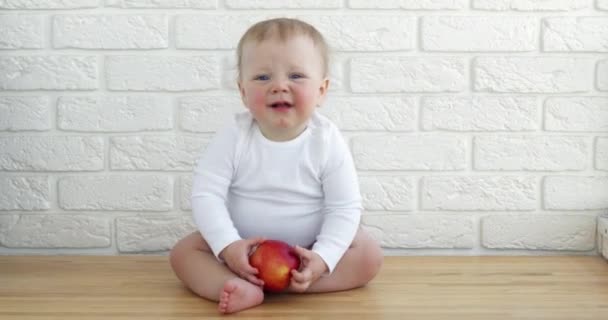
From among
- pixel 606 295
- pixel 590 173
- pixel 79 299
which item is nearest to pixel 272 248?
pixel 79 299

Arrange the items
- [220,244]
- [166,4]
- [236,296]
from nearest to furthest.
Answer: [236,296]
[220,244]
[166,4]

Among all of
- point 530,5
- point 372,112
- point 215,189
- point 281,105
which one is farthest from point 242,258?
point 530,5

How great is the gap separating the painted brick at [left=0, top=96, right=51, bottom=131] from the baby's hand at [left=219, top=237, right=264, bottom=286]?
0.57m

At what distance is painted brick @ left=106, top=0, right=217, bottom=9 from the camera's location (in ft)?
5.86

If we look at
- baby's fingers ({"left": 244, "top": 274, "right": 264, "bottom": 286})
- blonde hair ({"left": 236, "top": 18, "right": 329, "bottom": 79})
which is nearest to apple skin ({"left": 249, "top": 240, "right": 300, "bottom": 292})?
baby's fingers ({"left": 244, "top": 274, "right": 264, "bottom": 286})

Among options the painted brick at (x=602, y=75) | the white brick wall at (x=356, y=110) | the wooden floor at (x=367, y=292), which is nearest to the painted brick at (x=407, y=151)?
the white brick wall at (x=356, y=110)

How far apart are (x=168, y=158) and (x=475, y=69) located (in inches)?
26.9

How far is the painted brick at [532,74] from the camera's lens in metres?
1.81

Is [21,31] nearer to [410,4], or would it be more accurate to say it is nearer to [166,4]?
[166,4]

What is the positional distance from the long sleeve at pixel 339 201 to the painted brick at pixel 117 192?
40 centimetres

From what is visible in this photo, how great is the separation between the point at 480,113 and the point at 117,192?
80cm

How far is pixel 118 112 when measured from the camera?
181 cm

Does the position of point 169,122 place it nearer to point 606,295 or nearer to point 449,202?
point 449,202

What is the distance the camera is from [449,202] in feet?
6.07
